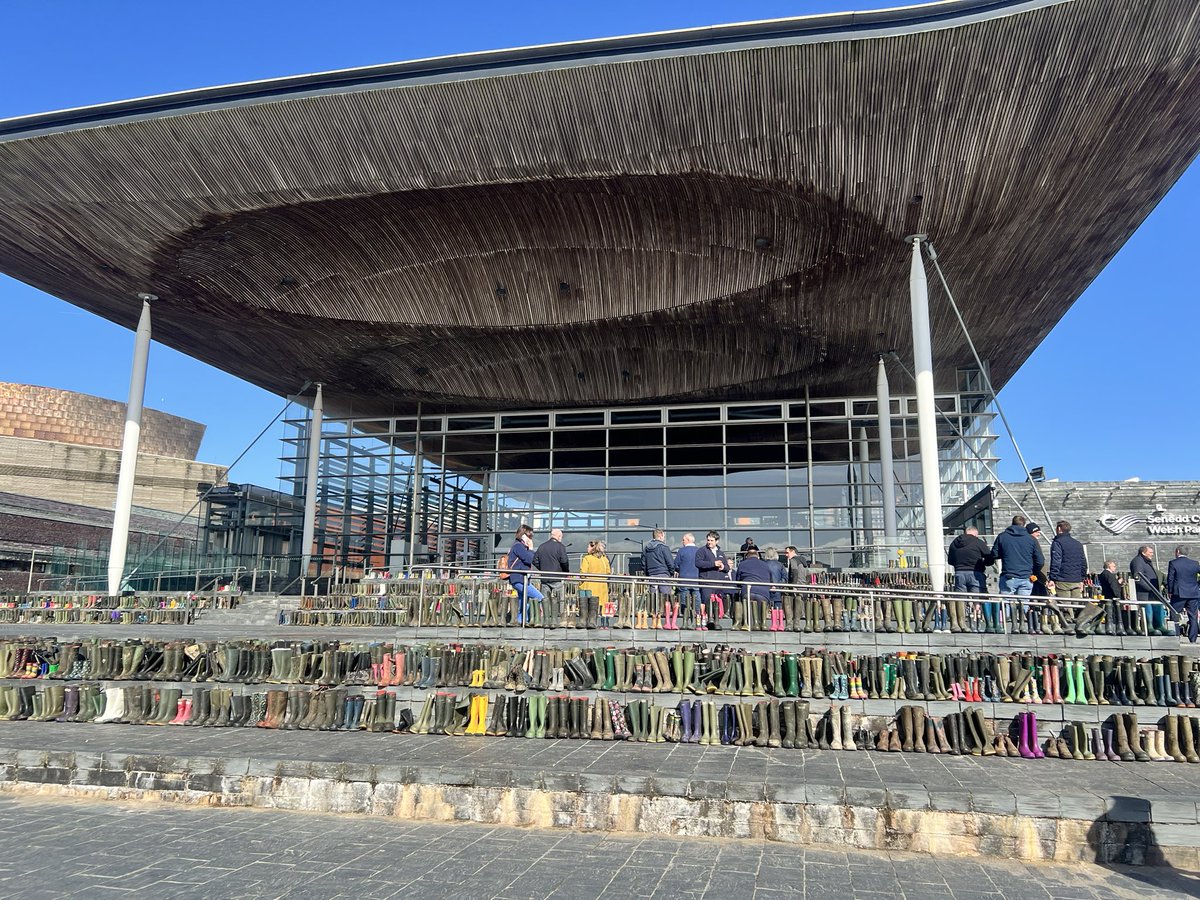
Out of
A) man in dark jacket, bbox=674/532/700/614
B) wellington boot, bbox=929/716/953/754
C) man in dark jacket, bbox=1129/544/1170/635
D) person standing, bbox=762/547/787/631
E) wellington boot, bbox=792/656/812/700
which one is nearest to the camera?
wellington boot, bbox=929/716/953/754

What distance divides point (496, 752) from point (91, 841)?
11.3ft

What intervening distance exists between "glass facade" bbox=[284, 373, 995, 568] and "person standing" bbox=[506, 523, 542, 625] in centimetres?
1642

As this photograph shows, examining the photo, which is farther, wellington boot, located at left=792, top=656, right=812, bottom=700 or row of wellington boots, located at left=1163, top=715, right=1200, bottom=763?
wellington boot, located at left=792, top=656, right=812, bottom=700

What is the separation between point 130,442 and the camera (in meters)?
23.9

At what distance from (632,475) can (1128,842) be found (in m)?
24.4

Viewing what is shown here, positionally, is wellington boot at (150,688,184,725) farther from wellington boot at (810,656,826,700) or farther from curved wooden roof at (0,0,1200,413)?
curved wooden roof at (0,0,1200,413)

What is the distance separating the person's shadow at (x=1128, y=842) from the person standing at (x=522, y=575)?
7096 millimetres

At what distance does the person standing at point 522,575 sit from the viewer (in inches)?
457

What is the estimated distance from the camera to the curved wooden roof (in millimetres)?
14727

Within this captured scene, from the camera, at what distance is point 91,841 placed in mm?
6461

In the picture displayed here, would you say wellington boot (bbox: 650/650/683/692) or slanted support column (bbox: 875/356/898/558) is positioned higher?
slanted support column (bbox: 875/356/898/558)

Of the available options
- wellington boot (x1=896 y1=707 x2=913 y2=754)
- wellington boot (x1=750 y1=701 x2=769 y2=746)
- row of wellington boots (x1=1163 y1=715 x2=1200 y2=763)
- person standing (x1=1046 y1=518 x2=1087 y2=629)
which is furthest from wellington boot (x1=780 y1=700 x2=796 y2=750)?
person standing (x1=1046 y1=518 x2=1087 y2=629)

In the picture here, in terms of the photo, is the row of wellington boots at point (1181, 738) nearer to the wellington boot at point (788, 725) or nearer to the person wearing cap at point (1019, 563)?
the person wearing cap at point (1019, 563)

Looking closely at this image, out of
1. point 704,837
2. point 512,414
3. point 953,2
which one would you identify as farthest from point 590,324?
point 704,837
